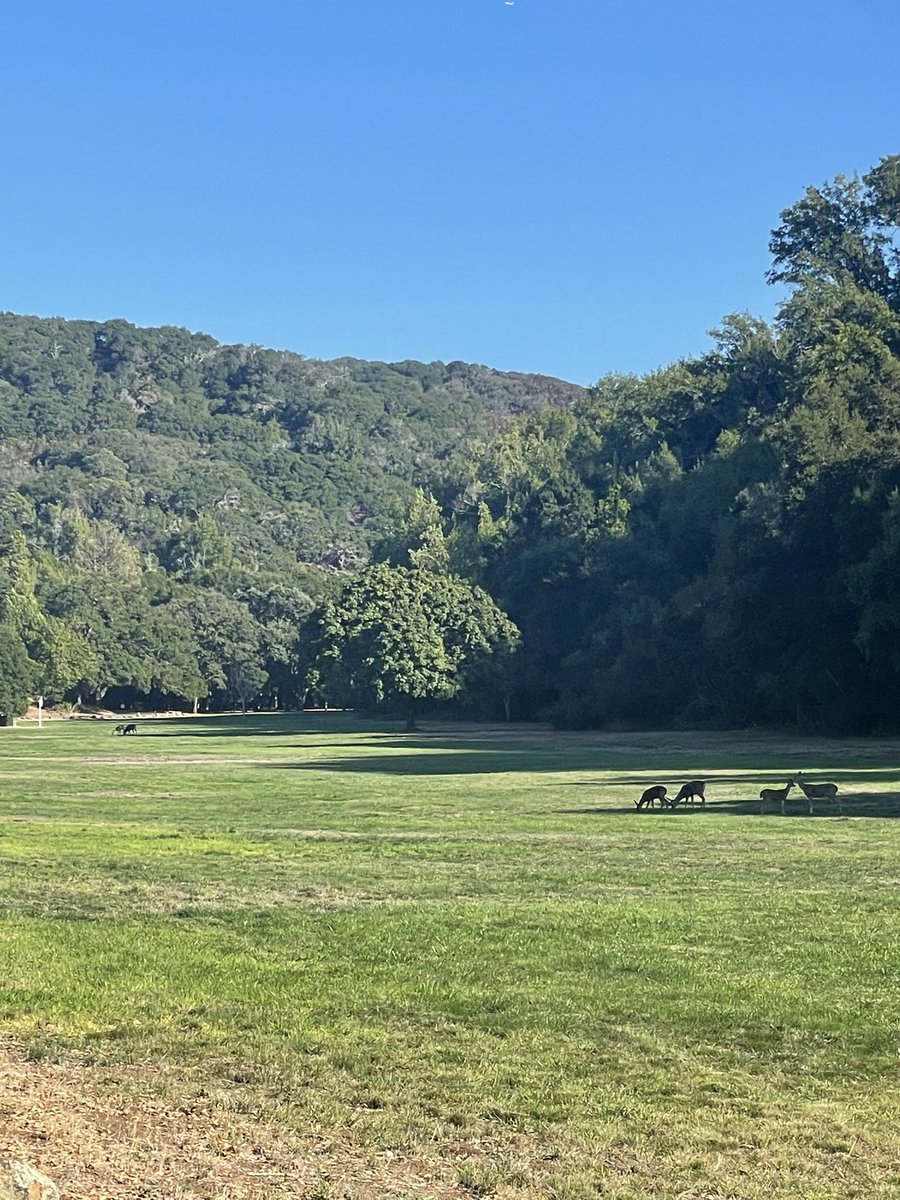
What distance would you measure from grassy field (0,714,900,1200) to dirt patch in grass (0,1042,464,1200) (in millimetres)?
90

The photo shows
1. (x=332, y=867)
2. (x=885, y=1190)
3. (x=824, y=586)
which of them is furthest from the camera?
(x=824, y=586)

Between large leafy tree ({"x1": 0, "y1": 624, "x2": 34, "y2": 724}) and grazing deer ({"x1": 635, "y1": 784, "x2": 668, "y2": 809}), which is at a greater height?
large leafy tree ({"x1": 0, "y1": 624, "x2": 34, "y2": 724})

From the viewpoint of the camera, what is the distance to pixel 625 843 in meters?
23.7

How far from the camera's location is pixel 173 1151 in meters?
7.57

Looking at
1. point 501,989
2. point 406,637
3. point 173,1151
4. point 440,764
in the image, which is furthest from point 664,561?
point 173,1151

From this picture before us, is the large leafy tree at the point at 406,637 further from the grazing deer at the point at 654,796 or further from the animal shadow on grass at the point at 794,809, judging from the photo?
the animal shadow on grass at the point at 794,809

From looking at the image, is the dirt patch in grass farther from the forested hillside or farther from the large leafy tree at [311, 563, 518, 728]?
the large leafy tree at [311, 563, 518, 728]

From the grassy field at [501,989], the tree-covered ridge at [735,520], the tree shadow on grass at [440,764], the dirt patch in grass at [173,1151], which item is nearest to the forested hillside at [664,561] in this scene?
the tree-covered ridge at [735,520]

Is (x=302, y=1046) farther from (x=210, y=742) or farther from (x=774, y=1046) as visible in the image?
(x=210, y=742)

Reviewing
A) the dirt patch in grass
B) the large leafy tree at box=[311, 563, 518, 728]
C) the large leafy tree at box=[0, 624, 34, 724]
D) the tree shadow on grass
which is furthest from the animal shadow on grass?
the large leafy tree at box=[0, 624, 34, 724]

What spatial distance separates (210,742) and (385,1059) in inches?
2723

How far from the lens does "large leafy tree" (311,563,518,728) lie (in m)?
93.7

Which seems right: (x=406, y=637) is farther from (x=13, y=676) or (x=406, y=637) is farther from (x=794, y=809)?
(x=794, y=809)

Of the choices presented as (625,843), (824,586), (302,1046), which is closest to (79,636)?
(824,586)
